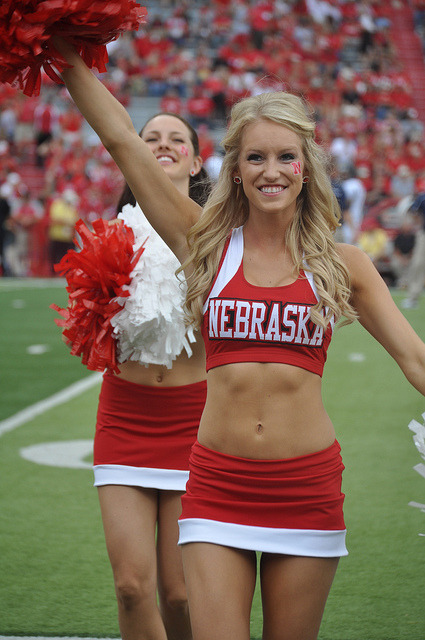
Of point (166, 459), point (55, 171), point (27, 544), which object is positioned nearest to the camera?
point (166, 459)

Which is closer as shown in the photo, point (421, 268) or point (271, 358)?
point (271, 358)

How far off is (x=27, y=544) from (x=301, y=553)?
2.52 m

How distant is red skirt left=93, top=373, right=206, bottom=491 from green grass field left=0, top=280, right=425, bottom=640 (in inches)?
31.6

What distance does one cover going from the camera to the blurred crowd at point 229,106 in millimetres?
19109

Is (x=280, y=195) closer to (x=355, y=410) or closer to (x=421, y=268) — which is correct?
(x=355, y=410)

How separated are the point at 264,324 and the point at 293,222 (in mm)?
323

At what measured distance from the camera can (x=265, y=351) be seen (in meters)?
2.33

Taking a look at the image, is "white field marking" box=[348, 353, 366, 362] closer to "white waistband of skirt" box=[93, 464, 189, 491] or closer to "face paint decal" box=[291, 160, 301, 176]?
"white waistband of skirt" box=[93, 464, 189, 491]

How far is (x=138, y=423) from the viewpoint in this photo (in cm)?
311

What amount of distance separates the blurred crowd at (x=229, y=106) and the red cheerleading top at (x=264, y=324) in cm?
1391

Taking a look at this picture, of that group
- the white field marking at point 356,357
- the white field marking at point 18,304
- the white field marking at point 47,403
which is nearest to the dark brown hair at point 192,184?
the white field marking at point 47,403

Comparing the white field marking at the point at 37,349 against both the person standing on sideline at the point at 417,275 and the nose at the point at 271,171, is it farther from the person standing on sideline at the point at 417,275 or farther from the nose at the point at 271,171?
the nose at the point at 271,171

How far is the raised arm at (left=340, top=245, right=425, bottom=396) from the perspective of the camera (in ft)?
8.00

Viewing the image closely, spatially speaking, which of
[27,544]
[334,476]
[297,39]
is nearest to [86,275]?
[334,476]
